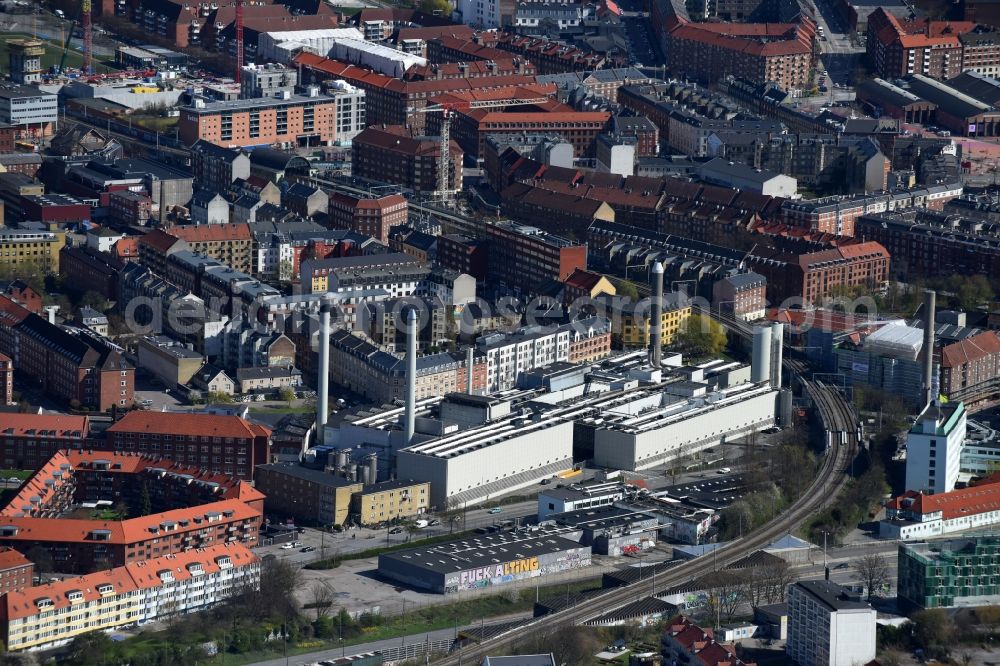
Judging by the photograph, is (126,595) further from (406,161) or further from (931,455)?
(406,161)

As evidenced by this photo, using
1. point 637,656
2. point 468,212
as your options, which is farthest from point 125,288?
point 637,656

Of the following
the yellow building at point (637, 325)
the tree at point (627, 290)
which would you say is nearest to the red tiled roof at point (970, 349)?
the yellow building at point (637, 325)

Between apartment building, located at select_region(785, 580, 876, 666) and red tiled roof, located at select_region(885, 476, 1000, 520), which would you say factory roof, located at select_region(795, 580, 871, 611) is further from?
red tiled roof, located at select_region(885, 476, 1000, 520)

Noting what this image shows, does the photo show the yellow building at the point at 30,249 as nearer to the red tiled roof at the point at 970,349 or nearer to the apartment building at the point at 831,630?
the red tiled roof at the point at 970,349

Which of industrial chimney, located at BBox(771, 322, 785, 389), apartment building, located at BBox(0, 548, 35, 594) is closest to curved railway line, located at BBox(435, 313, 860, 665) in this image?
industrial chimney, located at BBox(771, 322, 785, 389)

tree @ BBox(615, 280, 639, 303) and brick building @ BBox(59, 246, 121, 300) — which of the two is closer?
tree @ BBox(615, 280, 639, 303)

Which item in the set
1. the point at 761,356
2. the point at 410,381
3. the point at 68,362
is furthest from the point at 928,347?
the point at 68,362

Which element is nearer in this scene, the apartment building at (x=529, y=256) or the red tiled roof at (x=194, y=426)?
the red tiled roof at (x=194, y=426)
